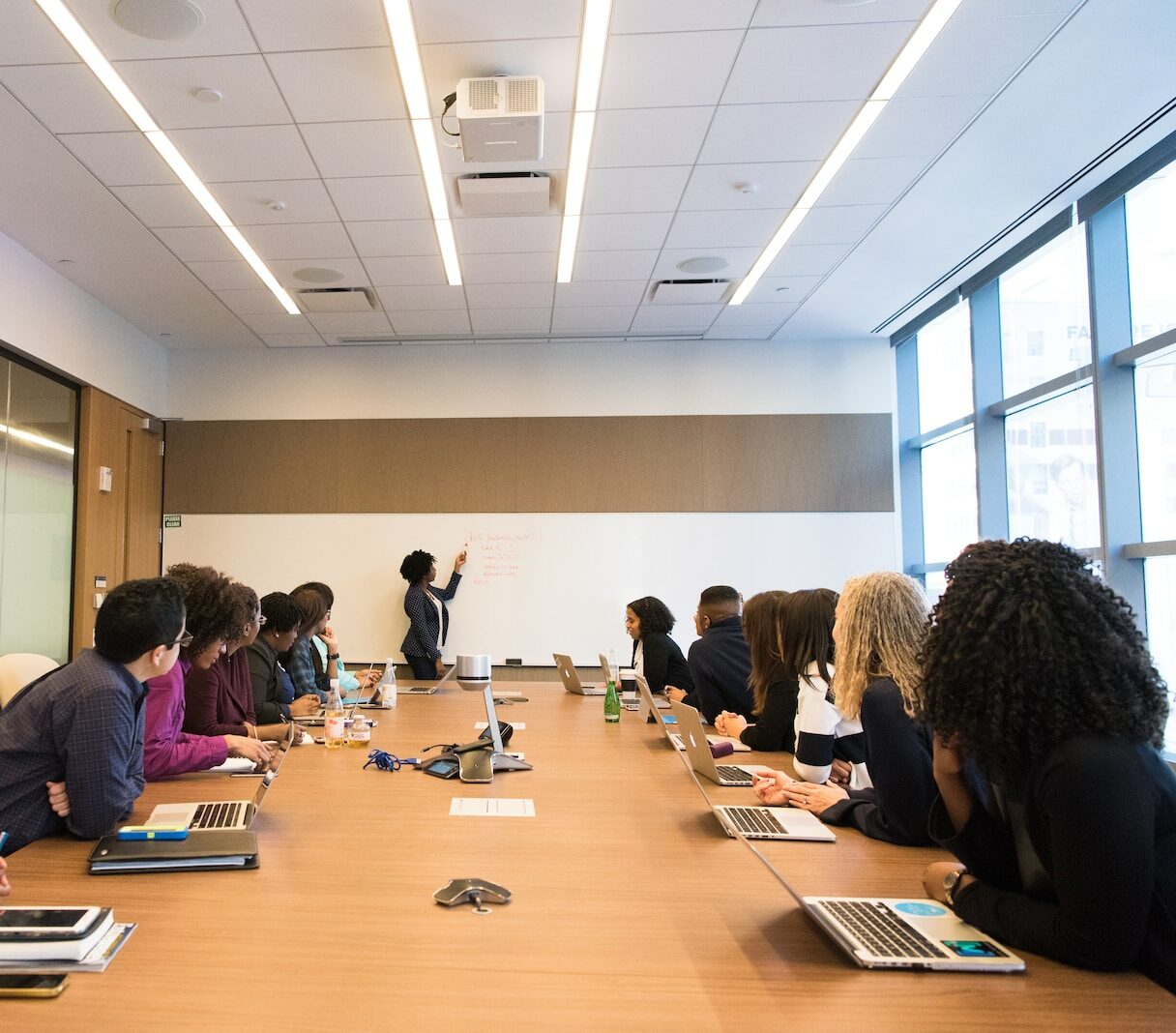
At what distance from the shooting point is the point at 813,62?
136 inches

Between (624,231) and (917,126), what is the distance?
5.53ft

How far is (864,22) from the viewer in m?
3.21

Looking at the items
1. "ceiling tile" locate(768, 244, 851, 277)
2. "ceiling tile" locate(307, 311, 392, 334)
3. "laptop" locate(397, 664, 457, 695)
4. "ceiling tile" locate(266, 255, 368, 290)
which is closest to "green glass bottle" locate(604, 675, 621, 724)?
"laptop" locate(397, 664, 457, 695)

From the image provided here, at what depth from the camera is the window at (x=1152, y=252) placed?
4211 mm

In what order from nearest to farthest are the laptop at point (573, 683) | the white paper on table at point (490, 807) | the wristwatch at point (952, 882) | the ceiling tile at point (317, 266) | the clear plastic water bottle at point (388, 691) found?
1. the wristwatch at point (952, 882)
2. the white paper on table at point (490, 807)
3. the clear plastic water bottle at point (388, 691)
4. the laptop at point (573, 683)
5. the ceiling tile at point (317, 266)

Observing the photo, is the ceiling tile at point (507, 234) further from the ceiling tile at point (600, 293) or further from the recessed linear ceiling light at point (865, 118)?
the recessed linear ceiling light at point (865, 118)

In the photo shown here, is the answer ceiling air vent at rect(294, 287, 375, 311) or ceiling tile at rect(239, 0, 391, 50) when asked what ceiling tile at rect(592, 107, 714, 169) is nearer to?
ceiling tile at rect(239, 0, 391, 50)

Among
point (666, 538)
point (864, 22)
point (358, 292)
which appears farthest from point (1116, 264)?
point (358, 292)

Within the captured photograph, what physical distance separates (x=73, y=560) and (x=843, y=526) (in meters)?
5.88

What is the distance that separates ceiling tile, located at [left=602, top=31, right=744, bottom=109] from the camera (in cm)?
331

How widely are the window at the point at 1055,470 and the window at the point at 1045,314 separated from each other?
0.20 metres

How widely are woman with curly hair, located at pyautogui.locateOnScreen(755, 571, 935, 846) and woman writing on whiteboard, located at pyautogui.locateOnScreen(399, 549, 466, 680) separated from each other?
4.82 m

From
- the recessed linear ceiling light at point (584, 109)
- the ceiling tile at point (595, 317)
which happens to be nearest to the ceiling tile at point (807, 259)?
the ceiling tile at point (595, 317)

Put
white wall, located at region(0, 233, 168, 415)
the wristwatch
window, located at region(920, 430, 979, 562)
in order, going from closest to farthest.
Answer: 1. the wristwatch
2. white wall, located at region(0, 233, 168, 415)
3. window, located at region(920, 430, 979, 562)
